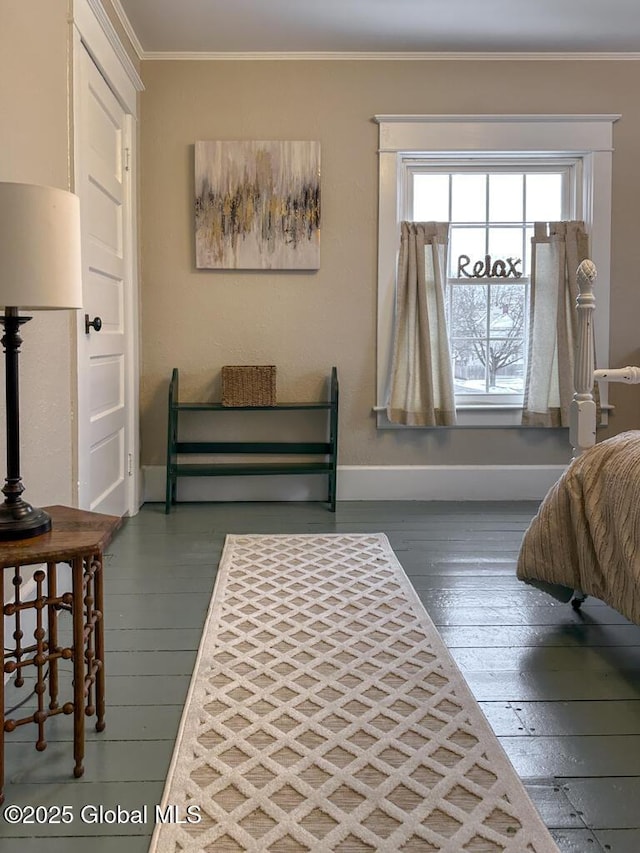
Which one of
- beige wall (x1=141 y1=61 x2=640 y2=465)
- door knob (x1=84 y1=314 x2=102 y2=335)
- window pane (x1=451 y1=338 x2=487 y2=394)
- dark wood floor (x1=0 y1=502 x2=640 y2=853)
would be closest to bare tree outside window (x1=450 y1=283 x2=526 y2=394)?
window pane (x1=451 y1=338 x2=487 y2=394)

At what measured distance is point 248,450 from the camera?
432 cm

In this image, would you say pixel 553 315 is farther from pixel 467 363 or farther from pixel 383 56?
pixel 383 56

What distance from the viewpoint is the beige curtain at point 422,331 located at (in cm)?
428

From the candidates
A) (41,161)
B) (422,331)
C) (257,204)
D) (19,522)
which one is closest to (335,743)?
(19,522)

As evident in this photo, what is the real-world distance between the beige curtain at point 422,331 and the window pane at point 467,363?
0.20 m

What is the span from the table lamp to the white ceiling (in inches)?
97.4

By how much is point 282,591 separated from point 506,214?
8.88 feet

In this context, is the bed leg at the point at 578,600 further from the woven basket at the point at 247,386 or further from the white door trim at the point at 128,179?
the woven basket at the point at 247,386

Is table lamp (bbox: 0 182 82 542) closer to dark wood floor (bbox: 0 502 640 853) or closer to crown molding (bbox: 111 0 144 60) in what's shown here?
dark wood floor (bbox: 0 502 640 853)

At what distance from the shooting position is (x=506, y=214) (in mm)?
4414

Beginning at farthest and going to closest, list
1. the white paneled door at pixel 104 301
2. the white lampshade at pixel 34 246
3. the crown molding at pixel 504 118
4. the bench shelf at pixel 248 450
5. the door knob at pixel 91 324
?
the crown molding at pixel 504 118 → the bench shelf at pixel 248 450 → the door knob at pixel 91 324 → the white paneled door at pixel 104 301 → the white lampshade at pixel 34 246

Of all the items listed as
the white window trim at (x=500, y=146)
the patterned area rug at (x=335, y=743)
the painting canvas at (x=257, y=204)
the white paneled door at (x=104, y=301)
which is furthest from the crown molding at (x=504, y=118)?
the patterned area rug at (x=335, y=743)

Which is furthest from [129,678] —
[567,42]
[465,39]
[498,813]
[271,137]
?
[567,42]

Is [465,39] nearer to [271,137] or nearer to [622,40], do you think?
[622,40]
